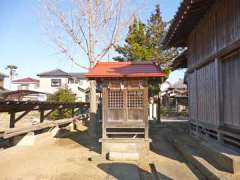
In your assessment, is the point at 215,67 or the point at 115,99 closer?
the point at 215,67

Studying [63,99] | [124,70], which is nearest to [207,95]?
[124,70]

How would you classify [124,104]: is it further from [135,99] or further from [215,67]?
[215,67]

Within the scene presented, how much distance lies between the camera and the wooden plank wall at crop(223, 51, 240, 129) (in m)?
6.35

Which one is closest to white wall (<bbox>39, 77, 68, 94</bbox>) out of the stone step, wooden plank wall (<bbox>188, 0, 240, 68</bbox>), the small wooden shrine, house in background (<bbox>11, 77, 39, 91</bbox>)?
house in background (<bbox>11, 77, 39, 91</bbox>)

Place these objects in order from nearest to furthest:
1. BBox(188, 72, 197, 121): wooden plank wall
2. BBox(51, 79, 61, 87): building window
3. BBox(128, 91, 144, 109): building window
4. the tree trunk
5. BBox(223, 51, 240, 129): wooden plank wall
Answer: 1. BBox(223, 51, 240, 129): wooden plank wall
2. BBox(128, 91, 144, 109): building window
3. BBox(188, 72, 197, 121): wooden plank wall
4. the tree trunk
5. BBox(51, 79, 61, 87): building window

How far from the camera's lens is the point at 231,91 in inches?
265

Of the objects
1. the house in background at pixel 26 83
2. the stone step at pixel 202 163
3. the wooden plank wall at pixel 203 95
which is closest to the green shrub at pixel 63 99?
the wooden plank wall at pixel 203 95

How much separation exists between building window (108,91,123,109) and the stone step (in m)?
2.76

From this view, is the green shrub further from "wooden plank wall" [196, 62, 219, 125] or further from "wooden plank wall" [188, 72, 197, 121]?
"wooden plank wall" [196, 62, 219, 125]

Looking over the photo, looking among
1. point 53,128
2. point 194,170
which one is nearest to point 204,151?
point 194,170

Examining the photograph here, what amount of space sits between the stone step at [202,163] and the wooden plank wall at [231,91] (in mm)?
1267

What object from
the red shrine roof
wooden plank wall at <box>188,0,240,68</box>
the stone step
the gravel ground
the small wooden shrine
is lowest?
the gravel ground

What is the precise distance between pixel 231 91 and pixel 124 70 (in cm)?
429

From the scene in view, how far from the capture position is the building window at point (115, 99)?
927 centimetres
